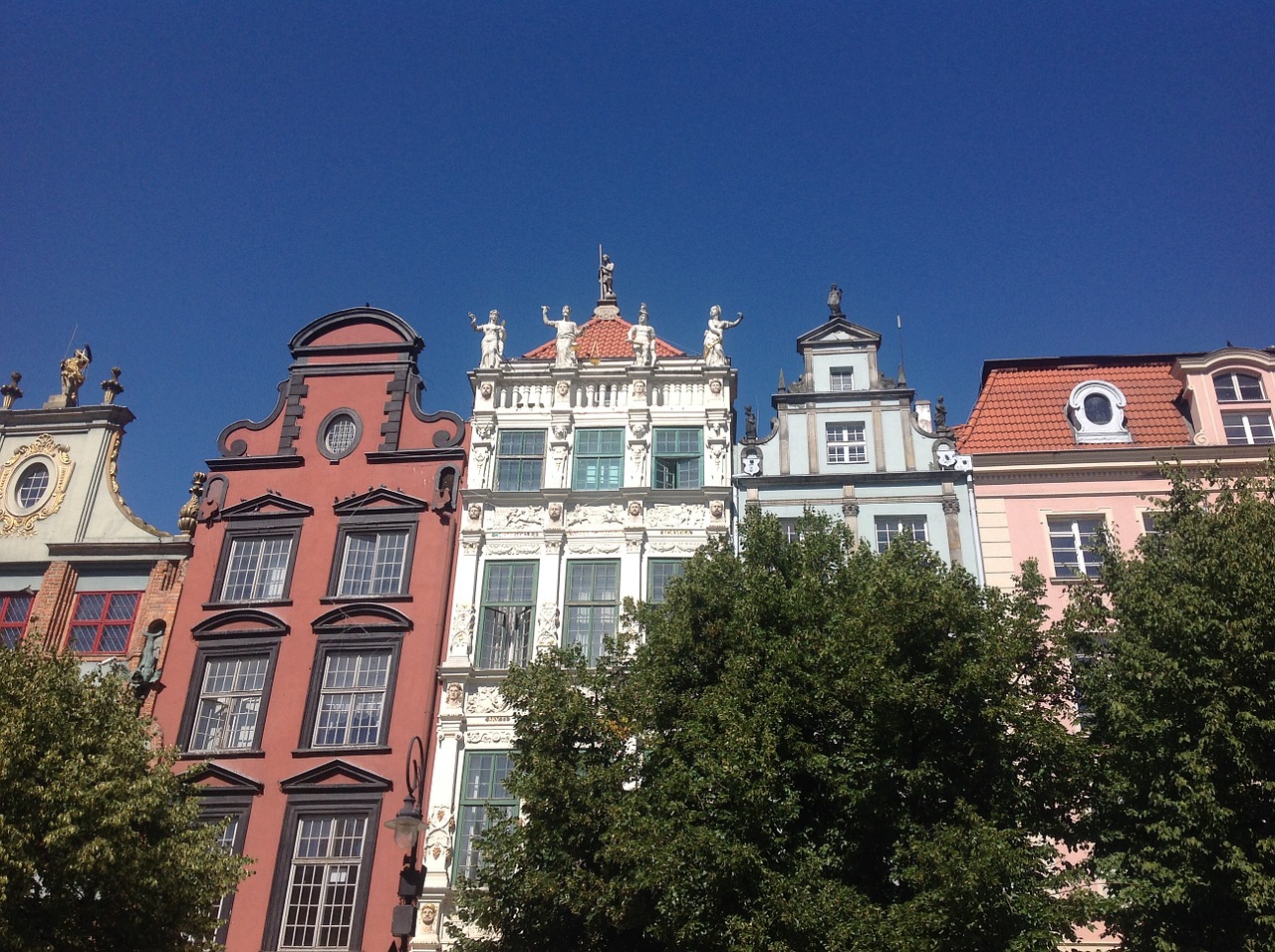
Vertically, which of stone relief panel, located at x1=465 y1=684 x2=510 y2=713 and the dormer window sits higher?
the dormer window

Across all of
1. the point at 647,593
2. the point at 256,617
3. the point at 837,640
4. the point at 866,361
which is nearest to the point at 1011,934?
the point at 837,640

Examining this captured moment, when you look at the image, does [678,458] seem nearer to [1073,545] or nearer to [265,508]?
[1073,545]

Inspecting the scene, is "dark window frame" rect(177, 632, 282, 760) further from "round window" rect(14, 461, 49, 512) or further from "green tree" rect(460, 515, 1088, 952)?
"green tree" rect(460, 515, 1088, 952)

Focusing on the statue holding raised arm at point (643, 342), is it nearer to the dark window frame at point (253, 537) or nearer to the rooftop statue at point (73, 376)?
the dark window frame at point (253, 537)

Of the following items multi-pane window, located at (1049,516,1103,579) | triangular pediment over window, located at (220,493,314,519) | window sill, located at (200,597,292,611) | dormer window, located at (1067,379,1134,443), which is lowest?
window sill, located at (200,597,292,611)

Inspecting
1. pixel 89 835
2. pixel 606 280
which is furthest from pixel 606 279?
pixel 89 835

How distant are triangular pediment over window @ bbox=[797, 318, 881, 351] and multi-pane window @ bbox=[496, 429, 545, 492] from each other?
740cm

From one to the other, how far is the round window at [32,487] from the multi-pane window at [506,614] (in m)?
12.9

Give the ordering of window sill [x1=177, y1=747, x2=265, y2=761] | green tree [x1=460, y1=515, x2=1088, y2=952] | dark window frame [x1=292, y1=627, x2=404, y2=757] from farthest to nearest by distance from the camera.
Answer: window sill [x1=177, y1=747, x2=265, y2=761], dark window frame [x1=292, y1=627, x2=404, y2=757], green tree [x1=460, y1=515, x2=1088, y2=952]

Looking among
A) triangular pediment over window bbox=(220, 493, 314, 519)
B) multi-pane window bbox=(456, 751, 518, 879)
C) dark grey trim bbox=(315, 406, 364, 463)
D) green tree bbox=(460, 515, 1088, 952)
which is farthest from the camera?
dark grey trim bbox=(315, 406, 364, 463)

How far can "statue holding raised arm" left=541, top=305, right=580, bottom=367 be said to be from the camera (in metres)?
30.4

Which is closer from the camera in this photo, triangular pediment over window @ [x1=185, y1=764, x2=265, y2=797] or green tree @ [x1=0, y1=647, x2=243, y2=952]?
green tree @ [x1=0, y1=647, x2=243, y2=952]

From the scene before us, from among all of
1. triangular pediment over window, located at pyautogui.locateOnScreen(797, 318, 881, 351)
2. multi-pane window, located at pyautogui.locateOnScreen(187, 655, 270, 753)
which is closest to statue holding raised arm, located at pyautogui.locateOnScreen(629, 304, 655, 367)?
triangular pediment over window, located at pyautogui.locateOnScreen(797, 318, 881, 351)

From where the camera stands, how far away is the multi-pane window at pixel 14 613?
29172 millimetres
